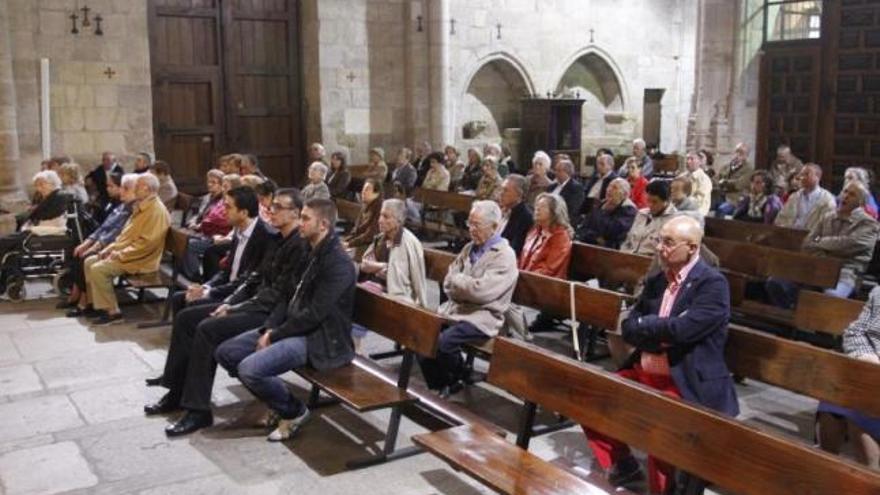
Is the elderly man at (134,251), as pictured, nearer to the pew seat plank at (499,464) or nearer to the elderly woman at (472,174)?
the pew seat plank at (499,464)

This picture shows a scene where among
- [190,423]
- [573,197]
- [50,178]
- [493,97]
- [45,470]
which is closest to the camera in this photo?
[45,470]

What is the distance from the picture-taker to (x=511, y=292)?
496 centimetres

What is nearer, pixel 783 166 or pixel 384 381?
pixel 384 381

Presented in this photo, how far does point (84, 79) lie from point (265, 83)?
2.80m

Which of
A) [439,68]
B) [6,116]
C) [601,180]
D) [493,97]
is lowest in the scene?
[601,180]

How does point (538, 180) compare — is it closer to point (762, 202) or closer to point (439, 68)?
point (762, 202)

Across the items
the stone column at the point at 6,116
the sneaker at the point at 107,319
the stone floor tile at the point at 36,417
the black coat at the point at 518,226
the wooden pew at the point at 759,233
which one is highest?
the stone column at the point at 6,116

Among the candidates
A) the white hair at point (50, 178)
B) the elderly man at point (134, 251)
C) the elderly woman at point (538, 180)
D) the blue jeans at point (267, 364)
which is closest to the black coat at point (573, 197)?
the elderly woman at point (538, 180)

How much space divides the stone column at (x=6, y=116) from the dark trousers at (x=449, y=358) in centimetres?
753

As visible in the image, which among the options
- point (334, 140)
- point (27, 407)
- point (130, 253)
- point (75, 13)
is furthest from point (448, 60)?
point (27, 407)

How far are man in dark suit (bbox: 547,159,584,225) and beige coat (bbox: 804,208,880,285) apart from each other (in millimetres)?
2675

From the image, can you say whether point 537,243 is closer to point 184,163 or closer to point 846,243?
point 846,243

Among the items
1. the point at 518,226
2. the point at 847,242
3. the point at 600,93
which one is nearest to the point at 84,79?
the point at 518,226

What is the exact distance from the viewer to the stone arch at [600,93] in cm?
1627
